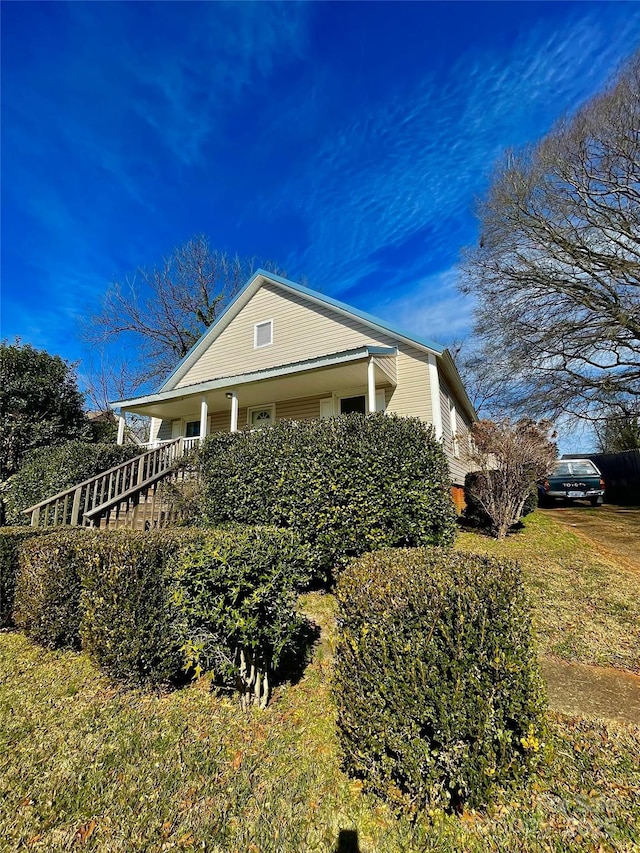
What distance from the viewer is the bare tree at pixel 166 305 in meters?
23.3

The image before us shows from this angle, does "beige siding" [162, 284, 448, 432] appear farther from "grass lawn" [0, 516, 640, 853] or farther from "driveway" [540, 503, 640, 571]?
"grass lawn" [0, 516, 640, 853]

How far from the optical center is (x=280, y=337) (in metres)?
13.4

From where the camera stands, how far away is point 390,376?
10.7 m

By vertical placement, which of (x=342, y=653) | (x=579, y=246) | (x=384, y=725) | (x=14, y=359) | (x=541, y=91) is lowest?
(x=384, y=725)

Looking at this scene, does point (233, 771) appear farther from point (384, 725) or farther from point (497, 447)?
point (497, 447)

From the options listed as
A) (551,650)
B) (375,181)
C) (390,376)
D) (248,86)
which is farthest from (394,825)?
(375,181)

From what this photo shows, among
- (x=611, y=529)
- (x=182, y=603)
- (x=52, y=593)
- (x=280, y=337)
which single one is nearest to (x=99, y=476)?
(x=52, y=593)

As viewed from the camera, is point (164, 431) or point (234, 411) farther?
point (164, 431)

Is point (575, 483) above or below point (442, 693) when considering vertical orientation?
above

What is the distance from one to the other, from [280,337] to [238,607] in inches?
452

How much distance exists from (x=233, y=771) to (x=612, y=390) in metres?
18.0

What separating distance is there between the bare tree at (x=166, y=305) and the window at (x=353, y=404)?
1537cm

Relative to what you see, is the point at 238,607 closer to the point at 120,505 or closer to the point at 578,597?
the point at 578,597

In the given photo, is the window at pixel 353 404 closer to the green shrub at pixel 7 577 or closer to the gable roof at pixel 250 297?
the gable roof at pixel 250 297
